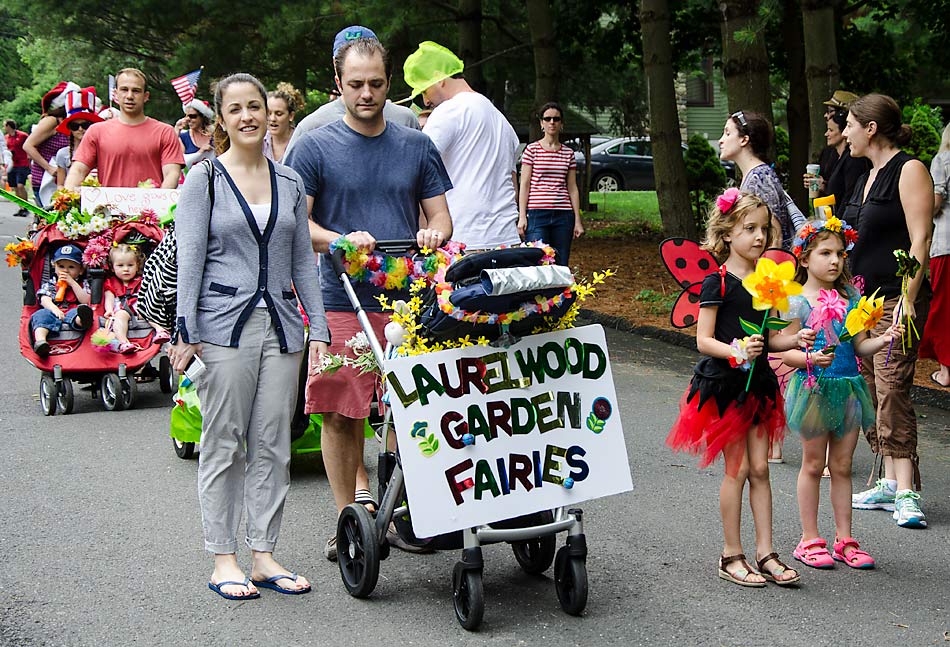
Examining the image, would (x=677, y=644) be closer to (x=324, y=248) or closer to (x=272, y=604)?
(x=272, y=604)

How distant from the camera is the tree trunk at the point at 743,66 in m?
13.1

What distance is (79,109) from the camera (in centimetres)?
1266

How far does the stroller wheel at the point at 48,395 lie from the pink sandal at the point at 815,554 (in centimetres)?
561

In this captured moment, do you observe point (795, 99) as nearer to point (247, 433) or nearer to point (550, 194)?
point (550, 194)

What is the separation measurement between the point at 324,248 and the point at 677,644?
2.20 m

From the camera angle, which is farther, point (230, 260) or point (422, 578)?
point (422, 578)

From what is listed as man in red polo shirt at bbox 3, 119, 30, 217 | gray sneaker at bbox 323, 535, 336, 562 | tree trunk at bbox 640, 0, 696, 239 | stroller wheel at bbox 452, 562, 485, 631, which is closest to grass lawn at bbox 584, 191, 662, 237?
tree trunk at bbox 640, 0, 696, 239

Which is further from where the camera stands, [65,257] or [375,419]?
[65,257]

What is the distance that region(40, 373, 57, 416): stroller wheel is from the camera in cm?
888

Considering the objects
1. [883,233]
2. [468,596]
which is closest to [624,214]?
[883,233]

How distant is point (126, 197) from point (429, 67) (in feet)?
10.2

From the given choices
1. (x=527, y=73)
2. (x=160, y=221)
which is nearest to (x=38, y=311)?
(x=160, y=221)

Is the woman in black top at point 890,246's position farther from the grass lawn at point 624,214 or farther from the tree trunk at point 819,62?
the grass lawn at point 624,214

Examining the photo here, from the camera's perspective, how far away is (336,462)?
18.2 ft
